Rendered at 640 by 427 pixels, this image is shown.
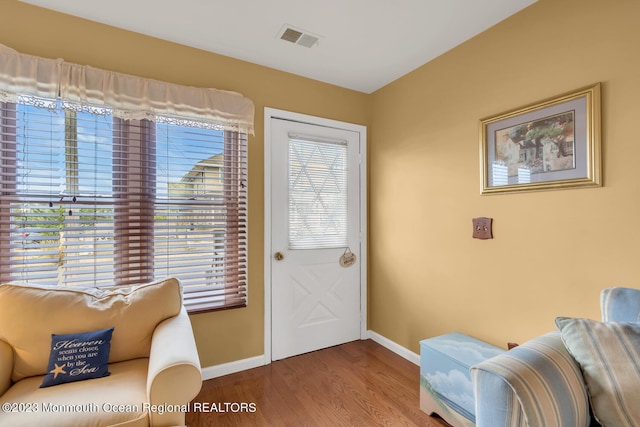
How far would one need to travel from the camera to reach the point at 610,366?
39.4 inches

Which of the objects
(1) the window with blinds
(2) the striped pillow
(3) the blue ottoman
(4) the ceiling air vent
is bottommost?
(3) the blue ottoman

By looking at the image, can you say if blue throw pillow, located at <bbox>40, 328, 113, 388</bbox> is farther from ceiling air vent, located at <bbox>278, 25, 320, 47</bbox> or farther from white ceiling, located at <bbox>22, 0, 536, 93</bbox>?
ceiling air vent, located at <bbox>278, 25, 320, 47</bbox>

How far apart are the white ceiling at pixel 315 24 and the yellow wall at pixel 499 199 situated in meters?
0.19

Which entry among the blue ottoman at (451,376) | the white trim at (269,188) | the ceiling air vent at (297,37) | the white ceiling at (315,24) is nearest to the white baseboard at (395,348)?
the white trim at (269,188)

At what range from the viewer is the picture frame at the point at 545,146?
4.95 feet

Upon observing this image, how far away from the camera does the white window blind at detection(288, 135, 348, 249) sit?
2.63 meters

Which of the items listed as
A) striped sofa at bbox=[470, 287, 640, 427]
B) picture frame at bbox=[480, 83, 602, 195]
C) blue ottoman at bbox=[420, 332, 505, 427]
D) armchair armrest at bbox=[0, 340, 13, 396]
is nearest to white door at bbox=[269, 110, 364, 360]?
blue ottoman at bbox=[420, 332, 505, 427]

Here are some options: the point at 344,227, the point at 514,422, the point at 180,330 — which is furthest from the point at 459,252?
the point at 180,330

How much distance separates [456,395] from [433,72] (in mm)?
2250

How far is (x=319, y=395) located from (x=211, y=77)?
8.04ft

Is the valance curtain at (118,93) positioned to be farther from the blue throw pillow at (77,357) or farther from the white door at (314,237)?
the blue throw pillow at (77,357)

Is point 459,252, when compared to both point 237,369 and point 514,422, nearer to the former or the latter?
point 514,422

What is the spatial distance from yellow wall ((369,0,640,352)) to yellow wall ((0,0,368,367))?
0.93 m

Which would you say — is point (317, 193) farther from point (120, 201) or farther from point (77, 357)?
point (77, 357)
